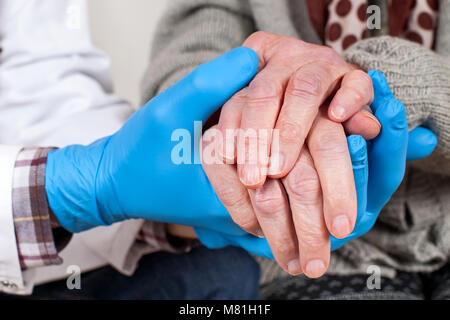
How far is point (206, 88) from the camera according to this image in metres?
0.41

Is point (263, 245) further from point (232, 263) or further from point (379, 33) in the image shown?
point (379, 33)

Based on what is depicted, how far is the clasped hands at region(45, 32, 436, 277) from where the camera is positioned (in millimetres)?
375

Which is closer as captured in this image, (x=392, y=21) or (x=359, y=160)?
(x=359, y=160)

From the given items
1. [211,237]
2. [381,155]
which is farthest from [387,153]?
[211,237]

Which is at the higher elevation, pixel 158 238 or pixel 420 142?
pixel 420 142

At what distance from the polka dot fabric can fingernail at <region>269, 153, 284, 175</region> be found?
13.5 inches

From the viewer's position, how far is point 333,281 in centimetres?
59

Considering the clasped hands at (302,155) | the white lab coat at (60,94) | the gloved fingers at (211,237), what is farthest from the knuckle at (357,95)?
the white lab coat at (60,94)

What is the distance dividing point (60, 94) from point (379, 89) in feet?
1.38

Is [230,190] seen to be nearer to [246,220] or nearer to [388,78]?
[246,220]

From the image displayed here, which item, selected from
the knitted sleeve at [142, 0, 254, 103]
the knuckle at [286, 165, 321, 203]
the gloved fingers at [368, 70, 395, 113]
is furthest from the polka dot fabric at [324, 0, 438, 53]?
the knuckle at [286, 165, 321, 203]

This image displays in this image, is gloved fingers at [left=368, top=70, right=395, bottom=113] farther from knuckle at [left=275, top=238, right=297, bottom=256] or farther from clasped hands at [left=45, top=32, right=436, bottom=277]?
knuckle at [left=275, top=238, right=297, bottom=256]

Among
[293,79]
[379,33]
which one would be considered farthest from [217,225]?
[379,33]

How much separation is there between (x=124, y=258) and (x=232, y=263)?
0.16 metres
